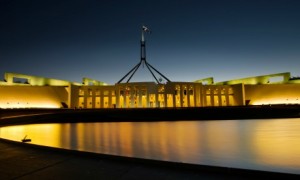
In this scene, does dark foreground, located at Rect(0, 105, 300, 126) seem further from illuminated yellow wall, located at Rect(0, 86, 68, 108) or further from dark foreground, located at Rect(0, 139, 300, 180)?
dark foreground, located at Rect(0, 139, 300, 180)

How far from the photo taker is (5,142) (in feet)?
21.4

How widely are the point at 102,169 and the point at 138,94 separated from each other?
3242cm

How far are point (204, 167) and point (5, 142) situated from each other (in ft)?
18.8

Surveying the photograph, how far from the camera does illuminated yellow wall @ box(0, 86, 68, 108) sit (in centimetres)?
3259

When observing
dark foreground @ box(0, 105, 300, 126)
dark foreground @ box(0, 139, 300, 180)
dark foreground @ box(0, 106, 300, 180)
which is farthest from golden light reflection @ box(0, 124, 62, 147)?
dark foreground @ box(0, 105, 300, 126)

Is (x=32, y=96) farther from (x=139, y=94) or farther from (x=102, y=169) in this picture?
(x=102, y=169)

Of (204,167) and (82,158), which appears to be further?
(82,158)

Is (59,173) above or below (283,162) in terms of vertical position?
above

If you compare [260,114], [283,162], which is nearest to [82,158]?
[283,162]

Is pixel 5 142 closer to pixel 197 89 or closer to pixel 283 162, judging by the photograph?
pixel 283 162

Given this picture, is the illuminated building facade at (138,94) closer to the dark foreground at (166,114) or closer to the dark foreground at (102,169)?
the dark foreground at (166,114)

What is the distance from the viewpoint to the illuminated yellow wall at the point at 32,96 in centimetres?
3259

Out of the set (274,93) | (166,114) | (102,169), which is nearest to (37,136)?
(102,169)

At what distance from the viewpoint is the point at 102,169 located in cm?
347
